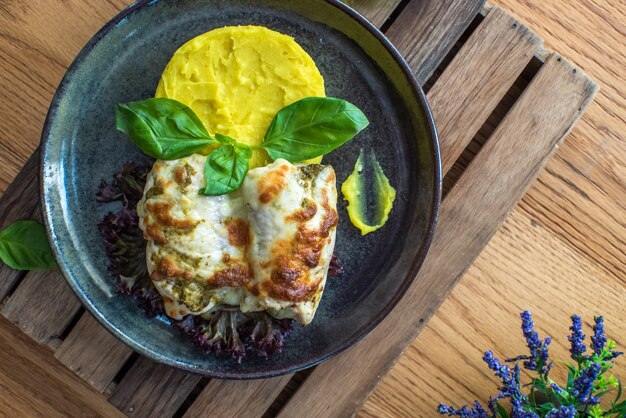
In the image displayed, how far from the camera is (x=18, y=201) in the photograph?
2.13m

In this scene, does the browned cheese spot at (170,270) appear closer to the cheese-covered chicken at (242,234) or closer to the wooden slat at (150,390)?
the cheese-covered chicken at (242,234)

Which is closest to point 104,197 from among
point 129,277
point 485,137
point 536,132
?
point 129,277

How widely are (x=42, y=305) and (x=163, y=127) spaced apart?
0.80m

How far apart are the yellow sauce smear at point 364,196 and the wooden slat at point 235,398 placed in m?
0.62

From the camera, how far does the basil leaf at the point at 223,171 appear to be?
5.98 ft

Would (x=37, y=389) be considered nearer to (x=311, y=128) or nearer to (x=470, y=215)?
(x=311, y=128)

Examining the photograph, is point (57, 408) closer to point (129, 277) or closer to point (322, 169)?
point (129, 277)

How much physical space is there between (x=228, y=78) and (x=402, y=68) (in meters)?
0.57

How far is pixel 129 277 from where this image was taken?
2031 millimetres

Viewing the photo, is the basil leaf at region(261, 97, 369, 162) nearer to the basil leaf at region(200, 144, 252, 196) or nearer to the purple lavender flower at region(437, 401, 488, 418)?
the basil leaf at region(200, 144, 252, 196)

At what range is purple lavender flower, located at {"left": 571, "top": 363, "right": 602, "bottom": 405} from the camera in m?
2.04

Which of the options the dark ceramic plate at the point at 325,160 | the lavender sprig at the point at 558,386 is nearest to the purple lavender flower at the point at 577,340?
the lavender sprig at the point at 558,386

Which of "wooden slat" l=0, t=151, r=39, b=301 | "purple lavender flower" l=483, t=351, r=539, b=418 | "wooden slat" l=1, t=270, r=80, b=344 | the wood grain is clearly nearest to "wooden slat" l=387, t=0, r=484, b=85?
"purple lavender flower" l=483, t=351, r=539, b=418

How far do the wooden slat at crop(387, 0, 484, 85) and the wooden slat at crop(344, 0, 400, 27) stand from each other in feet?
0.14
